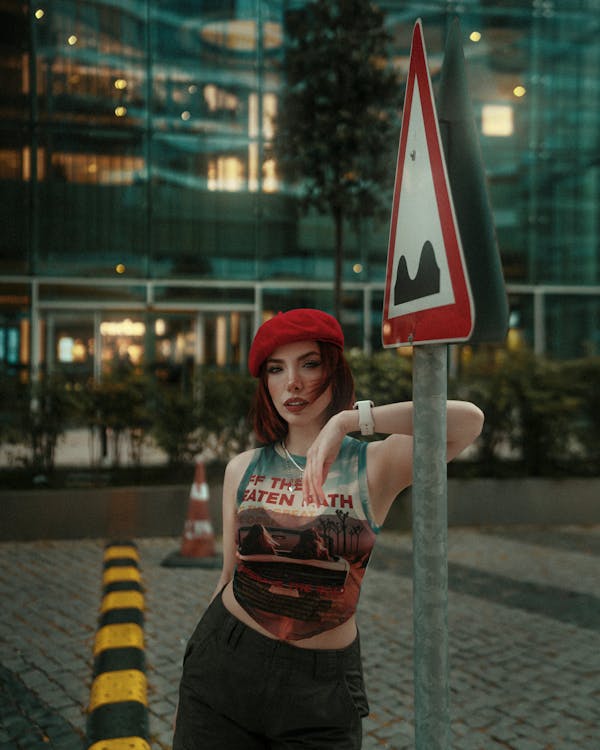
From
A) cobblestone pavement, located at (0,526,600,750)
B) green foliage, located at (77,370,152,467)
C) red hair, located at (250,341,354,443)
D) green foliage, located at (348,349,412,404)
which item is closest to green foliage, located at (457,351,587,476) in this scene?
green foliage, located at (348,349,412,404)

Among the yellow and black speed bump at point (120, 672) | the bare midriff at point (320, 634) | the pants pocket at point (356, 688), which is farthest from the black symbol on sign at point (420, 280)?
the yellow and black speed bump at point (120, 672)

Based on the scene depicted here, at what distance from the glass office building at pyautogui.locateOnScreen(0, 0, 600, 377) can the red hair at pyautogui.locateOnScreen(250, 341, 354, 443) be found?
15.6 meters

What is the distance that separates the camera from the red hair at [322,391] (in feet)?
7.17

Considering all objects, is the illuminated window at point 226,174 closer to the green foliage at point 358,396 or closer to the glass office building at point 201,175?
the glass office building at point 201,175

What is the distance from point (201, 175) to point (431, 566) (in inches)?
715

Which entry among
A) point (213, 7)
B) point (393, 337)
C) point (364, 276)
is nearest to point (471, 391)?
point (393, 337)

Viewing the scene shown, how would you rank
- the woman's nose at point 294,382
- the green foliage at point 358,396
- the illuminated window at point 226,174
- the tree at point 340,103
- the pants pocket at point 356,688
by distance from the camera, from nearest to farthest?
1. the pants pocket at point 356,688
2. the woman's nose at point 294,382
3. the green foliage at point 358,396
4. the tree at point 340,103
5. the illuminated window at point 226,174

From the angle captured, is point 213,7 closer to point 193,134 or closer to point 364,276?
point 193,134

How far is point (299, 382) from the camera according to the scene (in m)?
2.15

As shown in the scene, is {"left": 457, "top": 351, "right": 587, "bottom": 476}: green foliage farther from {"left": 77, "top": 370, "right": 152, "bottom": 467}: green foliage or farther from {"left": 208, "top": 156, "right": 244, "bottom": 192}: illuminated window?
{"left": 208, "top": 156, "right": 244, "bottom": 192}: illuminated window

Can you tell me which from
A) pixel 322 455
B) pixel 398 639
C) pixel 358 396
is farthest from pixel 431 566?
pixel 358 396

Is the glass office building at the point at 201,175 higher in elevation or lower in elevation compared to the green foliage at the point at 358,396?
higher

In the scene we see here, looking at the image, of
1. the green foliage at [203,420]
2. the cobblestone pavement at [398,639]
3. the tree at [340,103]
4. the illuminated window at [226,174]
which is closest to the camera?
the cobblestone pavement at [398,639]

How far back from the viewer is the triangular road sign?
1640mm
